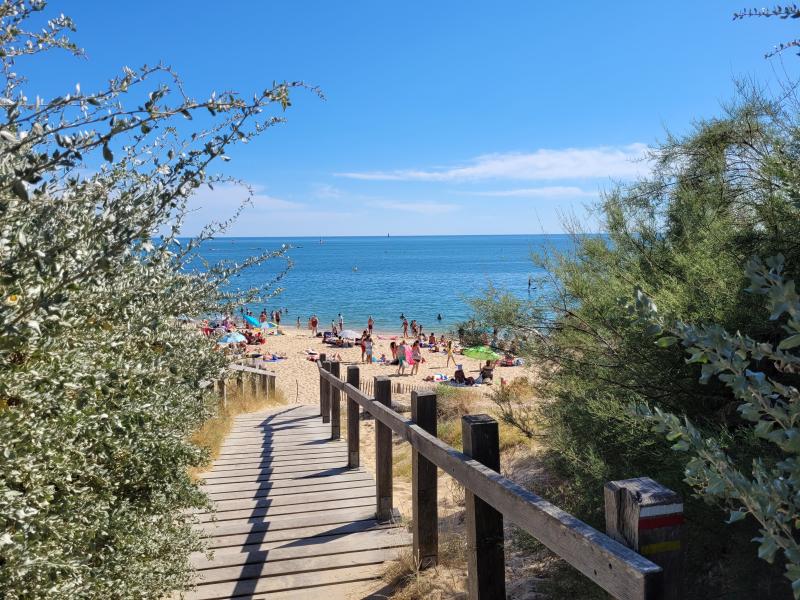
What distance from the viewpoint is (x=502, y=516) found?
322 centimetres

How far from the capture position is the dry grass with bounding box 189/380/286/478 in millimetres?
6719

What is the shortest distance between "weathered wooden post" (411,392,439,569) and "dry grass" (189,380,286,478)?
1.94m

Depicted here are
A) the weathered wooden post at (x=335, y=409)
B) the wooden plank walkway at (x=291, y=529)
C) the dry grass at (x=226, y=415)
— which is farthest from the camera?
the weathered wooden post at (x=335, y=409)

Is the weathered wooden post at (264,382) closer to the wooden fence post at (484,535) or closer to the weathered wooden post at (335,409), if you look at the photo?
the weathered wooden post at (335,409)

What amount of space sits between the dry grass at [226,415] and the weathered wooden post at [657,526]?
3.84 metres

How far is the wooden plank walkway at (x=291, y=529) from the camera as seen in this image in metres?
3.71

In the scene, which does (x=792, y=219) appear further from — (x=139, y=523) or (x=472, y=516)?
(x=139, y=523)

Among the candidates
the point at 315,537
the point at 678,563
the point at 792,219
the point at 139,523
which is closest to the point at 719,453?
the point at 678,563

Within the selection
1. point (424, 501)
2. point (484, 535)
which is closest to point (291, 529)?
point (424, 501)

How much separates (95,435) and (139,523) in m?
0.59

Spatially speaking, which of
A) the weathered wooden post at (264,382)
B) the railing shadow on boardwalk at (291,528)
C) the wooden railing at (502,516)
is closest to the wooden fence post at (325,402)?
the railing shadow on boardwalk at (291,528)

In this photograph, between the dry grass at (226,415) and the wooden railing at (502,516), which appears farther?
the dry grass at (226,415)

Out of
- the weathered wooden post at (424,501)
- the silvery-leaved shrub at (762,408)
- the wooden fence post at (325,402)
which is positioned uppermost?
the silvery-leaved shrub at (762,408)

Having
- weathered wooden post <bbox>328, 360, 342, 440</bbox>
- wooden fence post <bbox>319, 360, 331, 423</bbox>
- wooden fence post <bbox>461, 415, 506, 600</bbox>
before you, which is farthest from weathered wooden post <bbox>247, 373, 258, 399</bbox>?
wooden fence post <bbox>461, 415, 506, 600</bbox>
